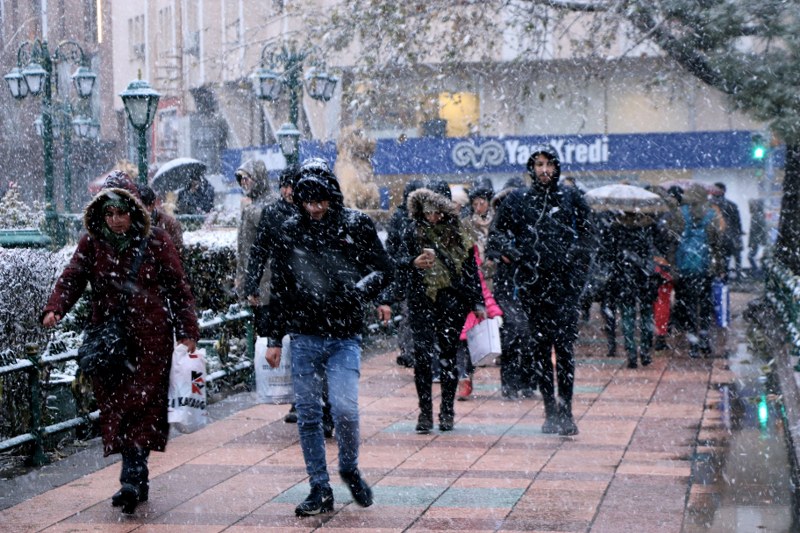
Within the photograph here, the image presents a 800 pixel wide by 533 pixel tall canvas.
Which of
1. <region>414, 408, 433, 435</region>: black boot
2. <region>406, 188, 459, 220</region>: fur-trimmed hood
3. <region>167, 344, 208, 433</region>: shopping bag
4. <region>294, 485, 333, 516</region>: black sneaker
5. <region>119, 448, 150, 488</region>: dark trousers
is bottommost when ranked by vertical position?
<region>414, 408, 433, 435</region>: black boot

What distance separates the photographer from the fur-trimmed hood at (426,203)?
30.1 ft

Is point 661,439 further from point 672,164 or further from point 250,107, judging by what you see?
point 250,107

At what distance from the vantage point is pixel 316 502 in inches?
259

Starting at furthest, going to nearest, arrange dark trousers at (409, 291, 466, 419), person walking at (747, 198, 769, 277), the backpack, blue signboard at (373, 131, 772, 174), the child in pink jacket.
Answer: blue signboard at (373, 131, 772, 174) → person walking at (747, 198, 769, 277) → the backpack → the child in pink jacket → dark trousers at (409, 291, 466, 419)

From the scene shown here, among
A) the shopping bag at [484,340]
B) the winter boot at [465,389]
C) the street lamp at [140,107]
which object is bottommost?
the winter boot at [465,389]

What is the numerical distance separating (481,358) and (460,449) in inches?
56.6

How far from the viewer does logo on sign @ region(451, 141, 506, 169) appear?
34.5 meters

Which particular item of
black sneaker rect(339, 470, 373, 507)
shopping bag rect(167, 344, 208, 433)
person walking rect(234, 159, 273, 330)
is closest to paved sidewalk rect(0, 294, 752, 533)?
black sneaker rect(339, 470, 373, 507)

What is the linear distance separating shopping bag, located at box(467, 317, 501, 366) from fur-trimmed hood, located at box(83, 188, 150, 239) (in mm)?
3535

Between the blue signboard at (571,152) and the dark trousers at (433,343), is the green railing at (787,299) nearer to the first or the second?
the dark trousers at (433,343)

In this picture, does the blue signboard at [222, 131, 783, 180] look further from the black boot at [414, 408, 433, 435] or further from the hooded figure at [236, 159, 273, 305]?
the black boot at [414, 408, 433, 435]

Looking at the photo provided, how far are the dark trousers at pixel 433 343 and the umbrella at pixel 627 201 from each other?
510 centimetres

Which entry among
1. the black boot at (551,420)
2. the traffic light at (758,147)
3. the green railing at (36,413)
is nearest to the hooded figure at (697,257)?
the black boot at (551,420)

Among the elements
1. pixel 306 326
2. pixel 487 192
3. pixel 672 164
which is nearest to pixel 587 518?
pixel 306 326
